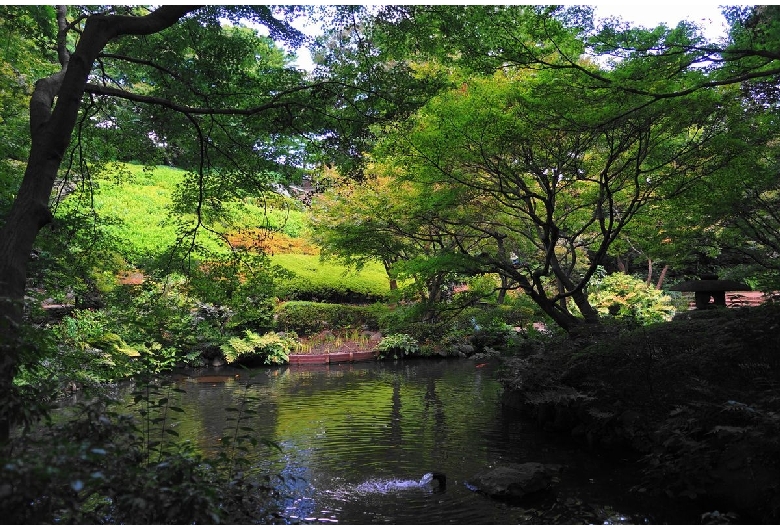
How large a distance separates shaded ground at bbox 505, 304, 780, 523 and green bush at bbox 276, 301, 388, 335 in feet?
31.3

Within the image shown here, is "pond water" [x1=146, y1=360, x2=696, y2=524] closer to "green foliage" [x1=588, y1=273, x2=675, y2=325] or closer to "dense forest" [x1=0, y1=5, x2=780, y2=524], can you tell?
"dense forest" [x1=0, y1=5, x2=780, y2=524]

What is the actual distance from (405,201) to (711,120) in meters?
5.08

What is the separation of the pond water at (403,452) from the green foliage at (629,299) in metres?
4.50

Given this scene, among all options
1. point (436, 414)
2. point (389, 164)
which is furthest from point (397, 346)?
point (389, 164)

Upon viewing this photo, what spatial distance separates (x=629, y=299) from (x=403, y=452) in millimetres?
9740

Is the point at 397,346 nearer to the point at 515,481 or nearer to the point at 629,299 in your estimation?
the point at 629,299

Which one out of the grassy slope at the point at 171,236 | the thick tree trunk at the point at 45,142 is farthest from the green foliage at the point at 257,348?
the thick tree trunk at the point at 45,142

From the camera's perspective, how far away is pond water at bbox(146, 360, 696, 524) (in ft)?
15.4

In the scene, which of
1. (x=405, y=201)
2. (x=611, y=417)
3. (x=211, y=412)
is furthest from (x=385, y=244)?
(x=611, y=417)

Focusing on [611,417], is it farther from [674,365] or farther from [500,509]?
[500,509]

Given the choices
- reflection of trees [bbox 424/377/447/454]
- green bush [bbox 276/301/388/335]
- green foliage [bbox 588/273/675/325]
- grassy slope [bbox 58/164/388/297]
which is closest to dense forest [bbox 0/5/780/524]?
reflection of trees [bbox 424/377/447/454]

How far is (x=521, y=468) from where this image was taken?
5.30 meters

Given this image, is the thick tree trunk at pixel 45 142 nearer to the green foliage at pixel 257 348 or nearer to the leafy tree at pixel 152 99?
the leafy tree at pixel 152 99

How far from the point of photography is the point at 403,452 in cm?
666
